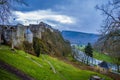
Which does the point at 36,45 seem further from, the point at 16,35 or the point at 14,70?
the point at 14,70

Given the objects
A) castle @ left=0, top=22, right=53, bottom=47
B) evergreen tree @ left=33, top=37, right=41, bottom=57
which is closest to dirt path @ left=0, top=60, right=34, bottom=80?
castle @ left=0, top=22, right=53, bottom=47

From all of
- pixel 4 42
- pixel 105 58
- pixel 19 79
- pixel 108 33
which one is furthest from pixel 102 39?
pixel 105 58

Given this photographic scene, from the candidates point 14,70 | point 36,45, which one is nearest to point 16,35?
point 36,45

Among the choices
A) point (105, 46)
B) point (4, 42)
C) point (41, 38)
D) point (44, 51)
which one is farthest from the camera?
point (41, 38)

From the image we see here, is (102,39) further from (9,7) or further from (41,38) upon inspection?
(41,38)

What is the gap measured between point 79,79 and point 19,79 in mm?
18025

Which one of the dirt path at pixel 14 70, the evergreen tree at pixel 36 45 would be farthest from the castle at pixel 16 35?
the dirt path at pixel 14 70

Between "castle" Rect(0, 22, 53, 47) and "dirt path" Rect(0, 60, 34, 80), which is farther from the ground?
"castle" Rect(0, 22, 53, 47)

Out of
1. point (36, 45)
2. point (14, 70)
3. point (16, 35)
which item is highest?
point (16, 35)

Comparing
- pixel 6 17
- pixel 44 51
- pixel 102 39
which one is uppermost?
pixel 6 17

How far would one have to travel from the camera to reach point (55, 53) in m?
96.2

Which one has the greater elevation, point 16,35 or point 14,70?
point 16,35

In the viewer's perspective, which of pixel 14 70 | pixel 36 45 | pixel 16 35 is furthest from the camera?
pixel 36 45

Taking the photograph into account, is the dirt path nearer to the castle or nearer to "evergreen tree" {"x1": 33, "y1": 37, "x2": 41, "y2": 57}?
the castle
